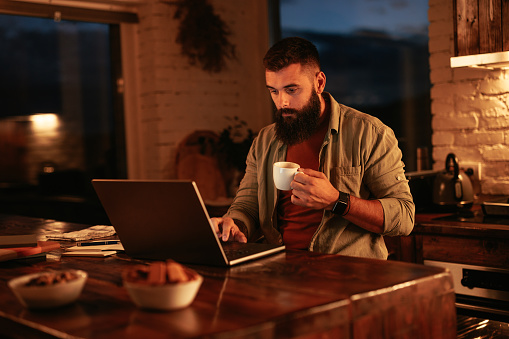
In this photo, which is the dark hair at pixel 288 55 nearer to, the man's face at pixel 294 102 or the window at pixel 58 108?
the man's face at pixel 294 102

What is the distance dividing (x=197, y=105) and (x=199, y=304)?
3.65 meters

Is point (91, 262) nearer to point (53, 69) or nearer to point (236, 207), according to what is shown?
point (236, 207)

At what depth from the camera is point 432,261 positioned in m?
2.70

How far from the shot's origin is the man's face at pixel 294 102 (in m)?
2.19

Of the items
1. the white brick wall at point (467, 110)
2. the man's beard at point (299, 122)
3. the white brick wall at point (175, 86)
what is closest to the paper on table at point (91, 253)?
the man's beard at point (299, 122)

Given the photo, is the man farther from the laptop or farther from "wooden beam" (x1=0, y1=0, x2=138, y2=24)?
"wooden beam" (x1=0, y1=0, x2=138, y2=24)

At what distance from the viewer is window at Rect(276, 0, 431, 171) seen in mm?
3963

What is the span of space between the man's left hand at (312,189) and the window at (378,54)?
2.22 metres

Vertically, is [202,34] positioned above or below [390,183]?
above

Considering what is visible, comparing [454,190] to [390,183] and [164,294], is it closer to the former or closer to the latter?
[390,183]

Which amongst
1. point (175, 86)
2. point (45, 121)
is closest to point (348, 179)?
point (175, 86)

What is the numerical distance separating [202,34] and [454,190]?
8.21 ft

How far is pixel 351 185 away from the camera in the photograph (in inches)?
83.5

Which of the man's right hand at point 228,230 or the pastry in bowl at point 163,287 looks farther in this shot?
the man's right hand at point 228,230
